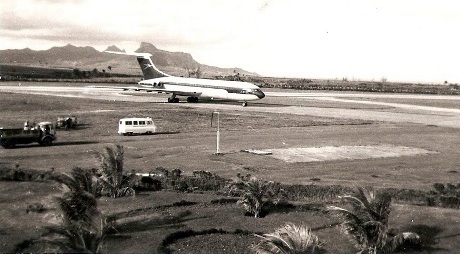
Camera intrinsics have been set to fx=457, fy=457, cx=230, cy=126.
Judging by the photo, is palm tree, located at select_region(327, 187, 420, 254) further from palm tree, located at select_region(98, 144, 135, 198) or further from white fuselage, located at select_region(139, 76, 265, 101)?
white fuselage, located at select_region(139, 76, 265, 101)

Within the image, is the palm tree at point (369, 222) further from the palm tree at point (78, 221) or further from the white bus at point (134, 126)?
the white bus at point (134, 126)

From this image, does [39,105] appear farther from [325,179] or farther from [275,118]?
[325,179]

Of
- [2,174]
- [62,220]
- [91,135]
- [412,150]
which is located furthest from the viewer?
[91,135]

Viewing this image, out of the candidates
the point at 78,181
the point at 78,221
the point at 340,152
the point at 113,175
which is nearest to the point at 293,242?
the point at 78,221

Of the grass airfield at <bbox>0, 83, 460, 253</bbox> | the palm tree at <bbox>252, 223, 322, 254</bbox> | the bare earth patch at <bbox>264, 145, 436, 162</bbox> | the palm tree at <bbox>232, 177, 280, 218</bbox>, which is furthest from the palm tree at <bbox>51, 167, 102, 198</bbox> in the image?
the bare earth patch at <bbox>264, 145, 436, 162</bbox>

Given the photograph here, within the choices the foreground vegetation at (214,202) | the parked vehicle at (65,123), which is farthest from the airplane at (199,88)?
the foreground vegetation at (214,202)

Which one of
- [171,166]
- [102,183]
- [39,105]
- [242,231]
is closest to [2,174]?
[102,183]

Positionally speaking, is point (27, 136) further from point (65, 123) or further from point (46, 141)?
point (65, 123)
